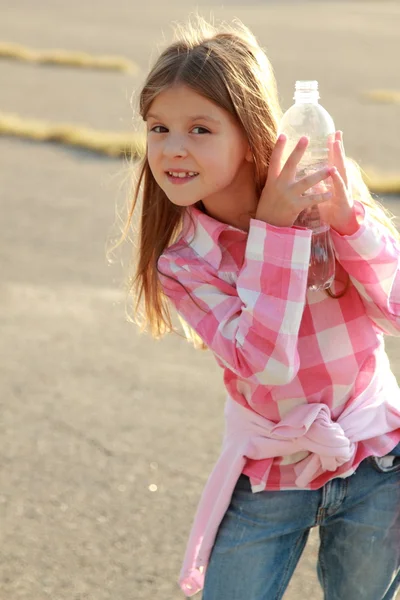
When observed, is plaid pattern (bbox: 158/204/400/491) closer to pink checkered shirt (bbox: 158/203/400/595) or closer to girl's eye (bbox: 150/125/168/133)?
pink checkered shirt (bbox: 158/203/400/595)

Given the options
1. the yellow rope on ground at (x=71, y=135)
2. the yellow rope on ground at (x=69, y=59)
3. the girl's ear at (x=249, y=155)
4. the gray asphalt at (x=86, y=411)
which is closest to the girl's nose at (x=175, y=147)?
the girl's ear at (x=249, y=155)

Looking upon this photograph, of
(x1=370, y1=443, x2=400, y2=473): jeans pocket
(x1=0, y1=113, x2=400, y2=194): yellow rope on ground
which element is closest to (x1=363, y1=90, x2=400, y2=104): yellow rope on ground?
(x1=0, y1=113, x2=400, y2=194): yellow rope on ground

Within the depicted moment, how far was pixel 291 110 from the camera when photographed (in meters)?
2.14

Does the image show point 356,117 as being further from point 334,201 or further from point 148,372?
point 334,201

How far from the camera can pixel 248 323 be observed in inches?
81.5

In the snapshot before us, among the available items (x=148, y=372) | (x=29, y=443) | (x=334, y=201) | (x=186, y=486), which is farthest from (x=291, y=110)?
(x=148, y=372)

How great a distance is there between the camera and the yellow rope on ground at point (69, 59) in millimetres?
19875

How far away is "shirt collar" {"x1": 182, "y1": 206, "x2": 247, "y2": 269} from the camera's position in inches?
87.4

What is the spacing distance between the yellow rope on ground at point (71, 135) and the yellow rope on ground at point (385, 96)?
18.4 ft

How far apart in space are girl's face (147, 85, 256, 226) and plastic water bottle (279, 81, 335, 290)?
112 mm

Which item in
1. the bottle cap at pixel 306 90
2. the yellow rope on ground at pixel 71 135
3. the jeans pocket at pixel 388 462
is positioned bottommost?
the yellow rope on ground at pixel 71 135

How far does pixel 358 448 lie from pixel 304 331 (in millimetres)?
275

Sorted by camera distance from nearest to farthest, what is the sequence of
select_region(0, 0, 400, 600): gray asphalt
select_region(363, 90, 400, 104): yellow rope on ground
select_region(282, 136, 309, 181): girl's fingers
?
select_region(282, 136, 309, 181): girl's fingers < select_region(0, 0, 400, 600): gray asphalt < select_region(363, 90, 400, 104): yellow rope on ground

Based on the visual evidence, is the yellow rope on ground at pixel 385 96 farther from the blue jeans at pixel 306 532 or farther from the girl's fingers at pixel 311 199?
the girl's fingers at pixel 311 199
